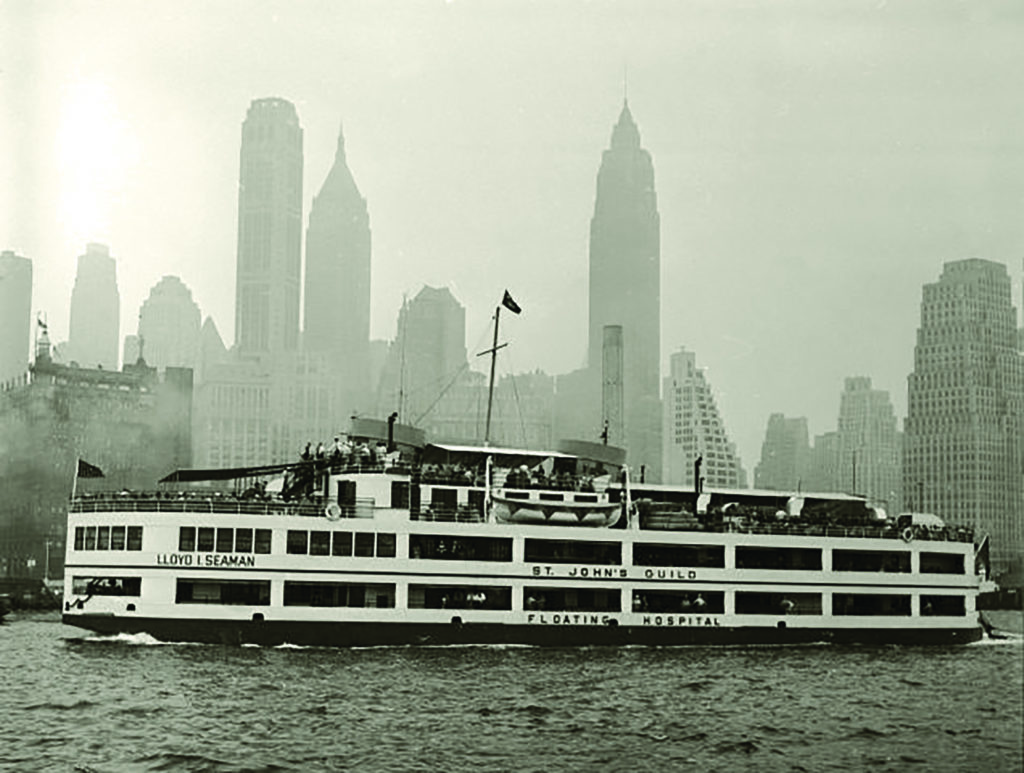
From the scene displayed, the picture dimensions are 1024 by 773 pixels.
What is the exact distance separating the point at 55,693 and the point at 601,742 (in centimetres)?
1190

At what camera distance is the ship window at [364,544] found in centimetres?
3719

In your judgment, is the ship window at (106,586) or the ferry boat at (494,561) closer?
the ship window at (106,586)

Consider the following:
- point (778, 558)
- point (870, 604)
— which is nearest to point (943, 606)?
point (870, 604)

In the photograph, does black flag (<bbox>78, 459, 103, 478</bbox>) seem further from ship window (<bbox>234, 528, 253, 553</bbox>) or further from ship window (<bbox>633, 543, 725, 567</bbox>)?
ship window (<bbox>633, 543, 725, 567</bbox>)

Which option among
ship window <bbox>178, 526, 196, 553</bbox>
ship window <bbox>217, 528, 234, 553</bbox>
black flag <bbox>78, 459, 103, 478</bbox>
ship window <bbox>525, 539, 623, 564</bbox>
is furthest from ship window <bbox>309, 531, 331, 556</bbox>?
black flag <bbox>78, 459, 103, 478</bbox>

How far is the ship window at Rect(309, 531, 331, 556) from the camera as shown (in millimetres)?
36716

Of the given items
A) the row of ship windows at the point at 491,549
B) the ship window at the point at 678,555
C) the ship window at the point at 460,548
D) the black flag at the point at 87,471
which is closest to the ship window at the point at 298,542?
the row of ship windows at the point at 491,549

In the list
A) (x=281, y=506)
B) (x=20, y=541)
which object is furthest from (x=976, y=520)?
(x=20, y=541)

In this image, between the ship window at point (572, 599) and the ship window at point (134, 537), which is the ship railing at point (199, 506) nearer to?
the ship window at point (134, 537)

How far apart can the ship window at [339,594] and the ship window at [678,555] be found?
25.3ft

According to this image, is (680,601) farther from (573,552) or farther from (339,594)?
(339,594)

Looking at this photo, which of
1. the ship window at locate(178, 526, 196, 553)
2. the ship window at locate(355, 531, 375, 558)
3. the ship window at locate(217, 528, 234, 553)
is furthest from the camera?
the ship window at locate(355, 531, 375, 558)

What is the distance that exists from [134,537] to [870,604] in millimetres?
23028

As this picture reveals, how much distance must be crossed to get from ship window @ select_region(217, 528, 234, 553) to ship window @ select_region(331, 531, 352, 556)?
2.82 metres
